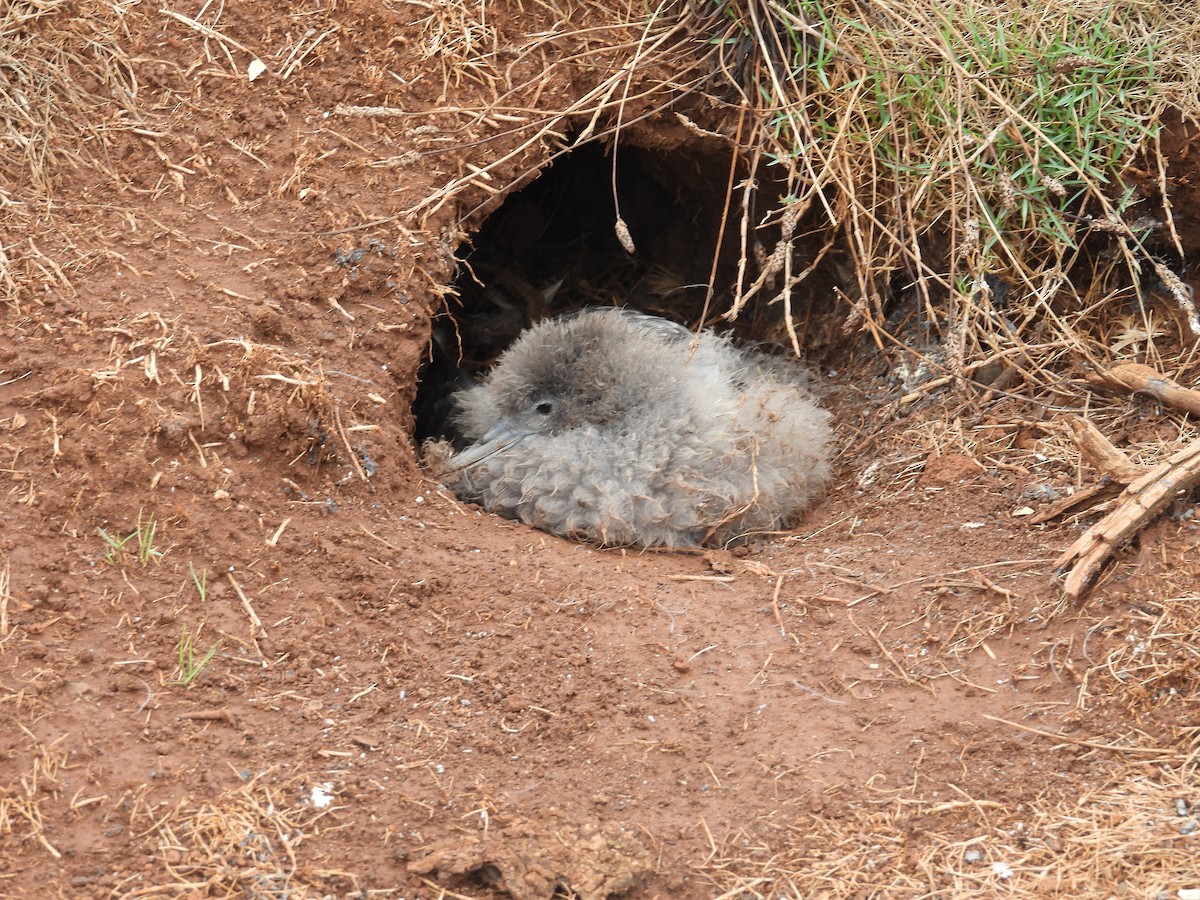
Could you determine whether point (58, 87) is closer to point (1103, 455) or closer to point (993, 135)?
point (993, 135)

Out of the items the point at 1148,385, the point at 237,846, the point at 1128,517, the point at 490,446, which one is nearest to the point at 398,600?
the point at 237,846

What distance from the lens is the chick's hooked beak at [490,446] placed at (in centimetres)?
434

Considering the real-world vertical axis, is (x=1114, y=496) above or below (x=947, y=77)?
below

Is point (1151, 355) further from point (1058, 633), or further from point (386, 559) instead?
point (386, 559)

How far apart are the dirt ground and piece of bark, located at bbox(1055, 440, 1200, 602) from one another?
63 millimetres

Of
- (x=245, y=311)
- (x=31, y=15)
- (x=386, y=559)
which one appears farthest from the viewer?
(x=31, y=15)

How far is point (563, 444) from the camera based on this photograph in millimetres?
4215

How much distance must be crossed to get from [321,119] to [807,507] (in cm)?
223

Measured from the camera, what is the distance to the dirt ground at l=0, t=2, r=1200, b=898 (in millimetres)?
2582

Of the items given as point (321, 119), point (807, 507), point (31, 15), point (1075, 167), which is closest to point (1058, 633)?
point (807, 507)

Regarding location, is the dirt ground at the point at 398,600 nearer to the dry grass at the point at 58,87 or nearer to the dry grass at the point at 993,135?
the dry grass at the point at 58,87

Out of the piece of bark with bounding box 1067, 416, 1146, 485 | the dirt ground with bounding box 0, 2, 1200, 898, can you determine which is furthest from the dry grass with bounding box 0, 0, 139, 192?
the piece of bark with bounding box 1067, 416, 1146, 485

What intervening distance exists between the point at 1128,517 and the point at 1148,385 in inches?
30.0

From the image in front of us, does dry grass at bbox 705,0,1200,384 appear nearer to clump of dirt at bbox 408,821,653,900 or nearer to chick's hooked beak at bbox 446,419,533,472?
chick's hooked beak at bbox 446,419,533,472
